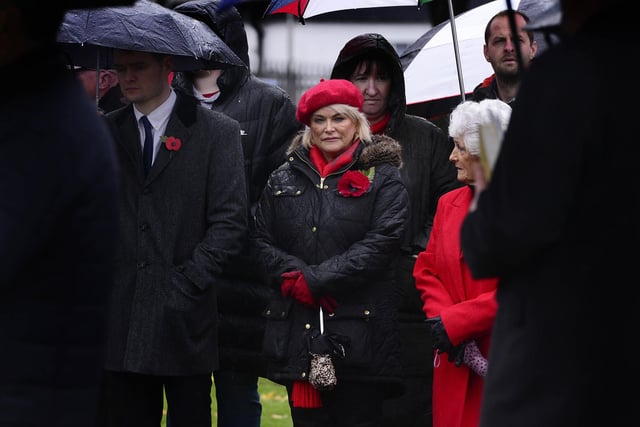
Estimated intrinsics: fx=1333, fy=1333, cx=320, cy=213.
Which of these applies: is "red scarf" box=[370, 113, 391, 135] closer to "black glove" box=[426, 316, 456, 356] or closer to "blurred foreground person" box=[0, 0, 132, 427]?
"black glove" box=[426, 316, 456, 356]

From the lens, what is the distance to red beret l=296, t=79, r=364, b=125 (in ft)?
20.8

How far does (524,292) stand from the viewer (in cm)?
317

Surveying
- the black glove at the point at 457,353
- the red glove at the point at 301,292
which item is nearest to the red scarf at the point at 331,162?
the red glove at the point at 301,292

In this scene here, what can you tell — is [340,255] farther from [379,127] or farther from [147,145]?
[379,127]

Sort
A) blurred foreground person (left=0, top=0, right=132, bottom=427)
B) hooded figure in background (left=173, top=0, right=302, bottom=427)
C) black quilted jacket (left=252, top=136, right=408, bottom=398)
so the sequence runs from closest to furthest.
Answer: blurred foreground person (left=0, top=0, right=132, bottom=427) → black quilted jacket (left=252, top=136, right=408, bottom=398) → hooded figure in background (left=173, top=0, right=302, bottom=427)

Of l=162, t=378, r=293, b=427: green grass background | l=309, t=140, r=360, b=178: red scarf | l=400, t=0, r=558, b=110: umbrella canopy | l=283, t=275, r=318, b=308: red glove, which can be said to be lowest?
l=162, t=378, r=293, b=427: green grass background

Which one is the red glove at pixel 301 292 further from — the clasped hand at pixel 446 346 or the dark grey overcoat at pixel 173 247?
the clasped hand at pixel 446 346

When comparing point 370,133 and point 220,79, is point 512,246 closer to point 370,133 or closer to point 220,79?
point 370,133

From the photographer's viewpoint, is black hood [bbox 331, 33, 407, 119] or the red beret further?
black hood [bbox 331, 33, 407, 119]

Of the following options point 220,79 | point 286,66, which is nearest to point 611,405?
point 220,79

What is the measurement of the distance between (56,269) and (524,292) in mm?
1144

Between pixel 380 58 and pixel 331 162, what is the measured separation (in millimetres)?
1010

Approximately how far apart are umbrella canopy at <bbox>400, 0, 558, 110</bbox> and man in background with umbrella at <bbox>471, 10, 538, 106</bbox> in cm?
84

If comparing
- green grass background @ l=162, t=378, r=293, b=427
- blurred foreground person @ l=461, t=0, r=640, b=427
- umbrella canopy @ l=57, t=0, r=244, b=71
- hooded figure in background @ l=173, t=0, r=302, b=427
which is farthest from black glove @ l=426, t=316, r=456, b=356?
green grass background @ l=162, t=378, r=293, b=427
